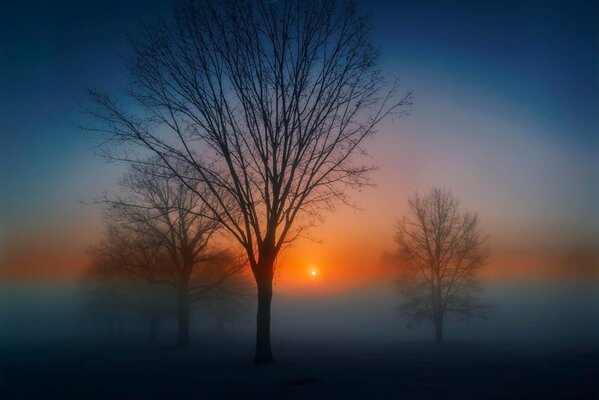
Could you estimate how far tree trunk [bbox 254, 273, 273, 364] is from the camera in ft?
51.5

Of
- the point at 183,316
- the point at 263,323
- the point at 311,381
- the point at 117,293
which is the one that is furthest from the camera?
the point at 117,293

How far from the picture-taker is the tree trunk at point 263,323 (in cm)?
1569

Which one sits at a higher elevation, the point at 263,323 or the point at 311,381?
the point at 263,323

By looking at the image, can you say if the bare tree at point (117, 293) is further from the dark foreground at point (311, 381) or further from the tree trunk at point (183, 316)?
the dark foreground at point (311, 381)

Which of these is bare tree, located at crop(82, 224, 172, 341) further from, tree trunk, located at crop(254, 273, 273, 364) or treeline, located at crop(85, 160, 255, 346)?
tree trunk, located at crop(254, 273, 273, 364)

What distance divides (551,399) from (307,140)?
1102 centimetres

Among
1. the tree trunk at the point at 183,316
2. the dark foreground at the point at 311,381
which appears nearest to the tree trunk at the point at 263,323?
the dark foreground at the point at 311,381

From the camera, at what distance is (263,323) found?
15773 millimetres

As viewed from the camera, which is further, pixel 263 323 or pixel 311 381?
pixel 263 323

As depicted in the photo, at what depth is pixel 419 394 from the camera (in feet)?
31.3

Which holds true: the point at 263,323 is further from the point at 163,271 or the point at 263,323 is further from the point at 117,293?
the point at 117,293

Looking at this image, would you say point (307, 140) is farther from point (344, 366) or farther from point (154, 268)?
point (154, 268)

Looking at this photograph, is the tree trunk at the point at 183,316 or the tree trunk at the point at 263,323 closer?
the tree trunk at the point at 263,323

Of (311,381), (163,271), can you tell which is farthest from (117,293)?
(311,381)
